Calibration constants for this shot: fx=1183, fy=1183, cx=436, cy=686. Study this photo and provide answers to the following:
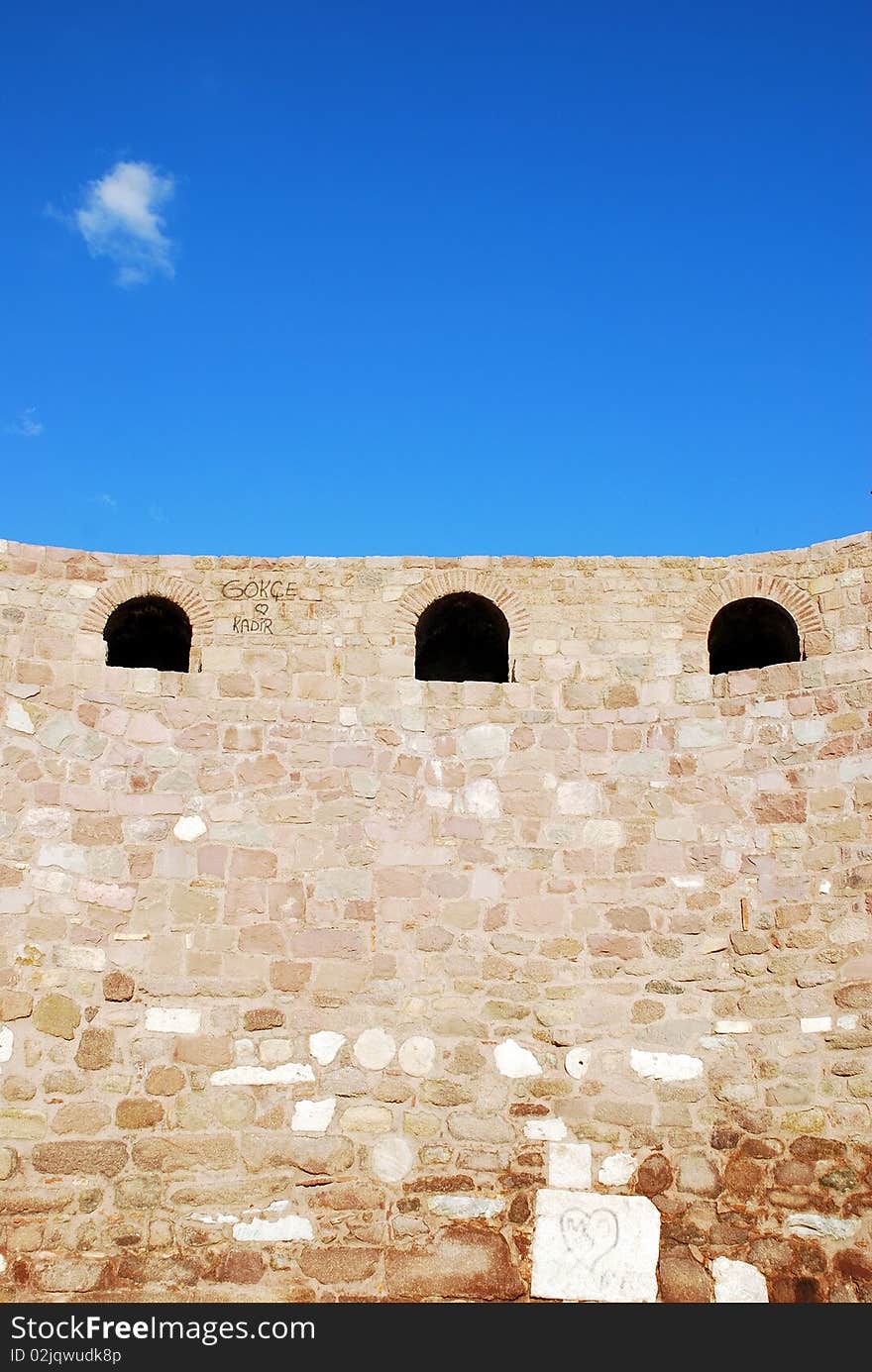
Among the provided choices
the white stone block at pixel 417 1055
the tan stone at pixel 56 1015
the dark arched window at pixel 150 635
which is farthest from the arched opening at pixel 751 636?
the tan stone at pixel 56 1015

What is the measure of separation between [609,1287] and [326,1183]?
5.25ft

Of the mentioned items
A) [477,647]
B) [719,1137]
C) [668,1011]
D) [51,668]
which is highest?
[477,647]

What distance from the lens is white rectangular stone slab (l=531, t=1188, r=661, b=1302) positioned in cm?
626

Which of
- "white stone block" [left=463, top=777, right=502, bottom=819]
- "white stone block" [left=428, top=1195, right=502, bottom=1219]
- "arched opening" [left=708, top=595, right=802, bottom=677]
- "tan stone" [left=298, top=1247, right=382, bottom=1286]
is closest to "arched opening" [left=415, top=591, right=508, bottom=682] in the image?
"white stone block" [left=463, top=777, right=502, bottom=819]

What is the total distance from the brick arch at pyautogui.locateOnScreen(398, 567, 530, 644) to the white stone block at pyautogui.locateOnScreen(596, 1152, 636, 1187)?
126 inches

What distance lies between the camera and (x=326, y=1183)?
6.46 meters

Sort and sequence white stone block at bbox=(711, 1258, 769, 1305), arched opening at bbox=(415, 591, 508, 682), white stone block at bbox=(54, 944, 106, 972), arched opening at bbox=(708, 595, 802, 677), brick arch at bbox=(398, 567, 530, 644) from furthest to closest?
arched opening at bbox=(415, 591, 508, 682)
arched opening at bbox=(708, 595, 802, 677)
brick arch at bbox=(398, 567, 530, 644)
white stone block at bbox=(54, 944, 106, 972)
white stone block at bbox=(711, 1258, 769, 1305)

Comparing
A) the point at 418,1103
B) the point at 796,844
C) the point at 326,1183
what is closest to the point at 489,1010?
the point at 418,1103

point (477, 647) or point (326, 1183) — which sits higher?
point (477, 647)

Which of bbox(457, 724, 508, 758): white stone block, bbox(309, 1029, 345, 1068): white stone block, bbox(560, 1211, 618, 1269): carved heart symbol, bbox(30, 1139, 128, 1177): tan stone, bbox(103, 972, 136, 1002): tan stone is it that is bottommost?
bbox(560, 1211, 618, 1269): carved heart symbol

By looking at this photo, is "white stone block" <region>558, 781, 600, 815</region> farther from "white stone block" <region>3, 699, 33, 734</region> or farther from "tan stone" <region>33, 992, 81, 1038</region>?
"white stone block" <region>3, 699, 33, 734</region>

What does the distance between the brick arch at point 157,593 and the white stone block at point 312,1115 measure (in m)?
3.00

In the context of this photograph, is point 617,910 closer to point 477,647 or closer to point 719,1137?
point 719,1137

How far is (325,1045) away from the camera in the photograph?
6738mm
